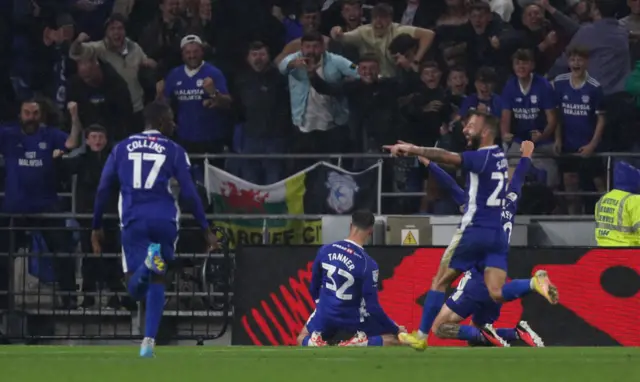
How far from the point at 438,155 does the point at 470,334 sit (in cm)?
302

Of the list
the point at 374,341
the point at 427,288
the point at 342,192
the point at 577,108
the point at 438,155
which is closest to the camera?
the point at 438,155

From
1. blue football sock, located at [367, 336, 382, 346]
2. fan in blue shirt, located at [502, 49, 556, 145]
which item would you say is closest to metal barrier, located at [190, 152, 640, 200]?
fan in blue shirt, located at [502, 49, 556, 145]

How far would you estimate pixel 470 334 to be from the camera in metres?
Answer: 15.1

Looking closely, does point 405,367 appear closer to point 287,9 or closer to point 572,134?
point 572,134

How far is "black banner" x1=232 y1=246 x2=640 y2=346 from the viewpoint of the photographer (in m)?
17.1

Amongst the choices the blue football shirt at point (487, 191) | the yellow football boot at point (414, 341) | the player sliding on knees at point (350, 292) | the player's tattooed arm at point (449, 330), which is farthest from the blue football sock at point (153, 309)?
the player's tattooed arm at point (449, 330)

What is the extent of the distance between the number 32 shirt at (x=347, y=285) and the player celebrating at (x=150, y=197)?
2.10 metres

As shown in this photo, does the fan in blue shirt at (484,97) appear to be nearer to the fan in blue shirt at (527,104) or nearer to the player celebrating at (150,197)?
the fan in blue shirt at (527,104)

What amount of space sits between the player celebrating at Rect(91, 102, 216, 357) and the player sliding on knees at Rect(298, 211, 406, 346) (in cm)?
210

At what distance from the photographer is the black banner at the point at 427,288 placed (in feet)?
56.1

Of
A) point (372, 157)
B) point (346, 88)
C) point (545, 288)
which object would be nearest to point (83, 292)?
point (372, 157)

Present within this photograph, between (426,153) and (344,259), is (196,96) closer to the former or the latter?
(344,259)

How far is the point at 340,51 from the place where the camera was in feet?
63.1

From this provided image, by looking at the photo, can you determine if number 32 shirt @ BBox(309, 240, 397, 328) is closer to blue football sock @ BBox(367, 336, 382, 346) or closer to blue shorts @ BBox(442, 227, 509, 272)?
Result: blue football sock @ BBox(367, 336, 382, 346)
